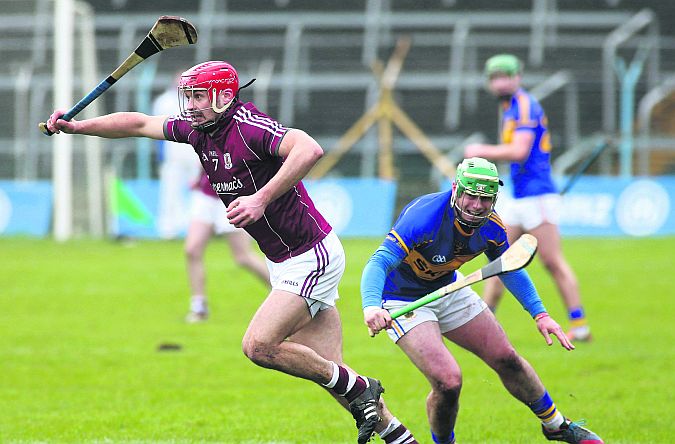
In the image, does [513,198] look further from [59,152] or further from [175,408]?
[59,152]

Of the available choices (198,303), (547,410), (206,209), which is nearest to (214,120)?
(547,410)

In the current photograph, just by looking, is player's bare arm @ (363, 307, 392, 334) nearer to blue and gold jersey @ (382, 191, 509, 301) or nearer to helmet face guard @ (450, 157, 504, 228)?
blue and gold jersey @ (382, 191, 509, 301)

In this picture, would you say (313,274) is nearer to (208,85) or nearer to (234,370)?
(208,85)

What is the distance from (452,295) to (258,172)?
1.35 meters

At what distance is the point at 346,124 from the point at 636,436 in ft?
58.0

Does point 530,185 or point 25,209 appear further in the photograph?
point 25,209

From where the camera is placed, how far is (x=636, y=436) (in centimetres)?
705

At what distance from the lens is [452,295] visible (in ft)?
21.6

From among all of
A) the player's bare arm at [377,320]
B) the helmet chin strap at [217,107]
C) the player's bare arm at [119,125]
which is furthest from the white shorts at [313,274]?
the player's bare arm at [119,125]

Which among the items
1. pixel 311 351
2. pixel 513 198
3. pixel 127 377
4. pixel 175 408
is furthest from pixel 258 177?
pixel 513 198

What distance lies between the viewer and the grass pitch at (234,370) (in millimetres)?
7352

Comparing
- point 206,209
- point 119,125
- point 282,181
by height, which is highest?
point 119,125

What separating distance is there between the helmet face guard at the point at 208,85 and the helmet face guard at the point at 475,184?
1335 mm

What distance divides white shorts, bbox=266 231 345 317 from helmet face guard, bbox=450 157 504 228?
800mm
